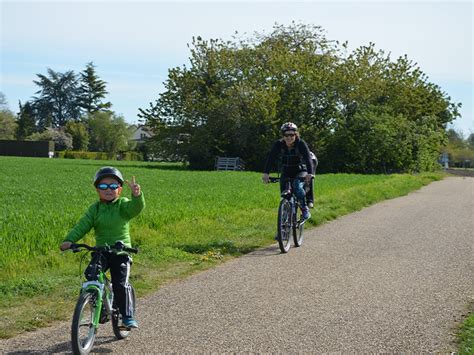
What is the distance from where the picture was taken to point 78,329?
4.59 m

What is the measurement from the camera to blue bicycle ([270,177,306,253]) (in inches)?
390

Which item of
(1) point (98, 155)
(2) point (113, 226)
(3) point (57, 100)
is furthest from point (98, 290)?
(3) point (57, 100)

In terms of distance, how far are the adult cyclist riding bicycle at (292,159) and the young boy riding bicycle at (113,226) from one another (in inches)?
213

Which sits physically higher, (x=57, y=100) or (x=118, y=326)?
(x=57, y=100)

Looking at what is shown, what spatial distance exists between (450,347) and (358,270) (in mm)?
3371

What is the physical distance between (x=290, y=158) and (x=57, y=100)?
11696 centimetres

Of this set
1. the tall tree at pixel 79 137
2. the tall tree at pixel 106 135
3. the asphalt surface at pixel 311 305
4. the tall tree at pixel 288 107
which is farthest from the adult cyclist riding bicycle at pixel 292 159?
the tall tree at pixel 106 135

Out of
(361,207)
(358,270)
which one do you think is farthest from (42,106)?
(358,270)

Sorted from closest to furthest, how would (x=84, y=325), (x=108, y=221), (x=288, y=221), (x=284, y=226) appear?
(x=84, y=325) < (x=108, y=221) < (x=284, y=226) < (x=288, y=221)

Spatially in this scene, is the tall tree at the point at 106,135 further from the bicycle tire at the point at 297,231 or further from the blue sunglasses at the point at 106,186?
the blue sunglasses at the point at 106,186

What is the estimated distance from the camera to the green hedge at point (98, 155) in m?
88.1

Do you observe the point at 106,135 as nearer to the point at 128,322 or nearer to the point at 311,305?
the point at 311,305

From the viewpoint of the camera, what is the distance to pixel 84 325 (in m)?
4.77

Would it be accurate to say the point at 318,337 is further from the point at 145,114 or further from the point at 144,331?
the point at 145,114
